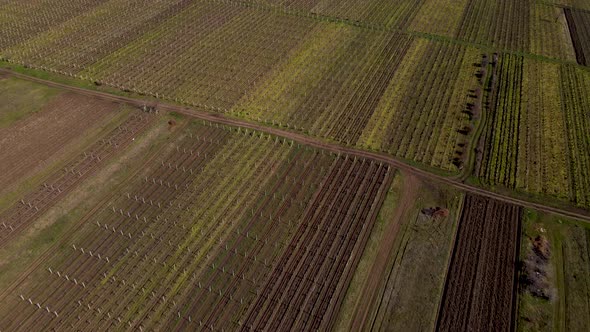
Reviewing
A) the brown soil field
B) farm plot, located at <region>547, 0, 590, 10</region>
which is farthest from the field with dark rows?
farm plot, located at <region>547, 0, 590, 10</region>

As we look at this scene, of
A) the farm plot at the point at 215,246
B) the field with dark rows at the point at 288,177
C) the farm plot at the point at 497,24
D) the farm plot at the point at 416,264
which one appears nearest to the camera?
the farm plot at the point at 215,246

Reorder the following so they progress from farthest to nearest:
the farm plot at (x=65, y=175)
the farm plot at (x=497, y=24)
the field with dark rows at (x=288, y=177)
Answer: the farm plot at (x=497, y=24) < the farm plot at (x=65, y=175) < the field with dark rows at (x=288, y=177)

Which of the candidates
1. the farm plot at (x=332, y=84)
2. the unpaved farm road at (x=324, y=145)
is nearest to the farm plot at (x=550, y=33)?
the farm plot at (x=332, y=84)

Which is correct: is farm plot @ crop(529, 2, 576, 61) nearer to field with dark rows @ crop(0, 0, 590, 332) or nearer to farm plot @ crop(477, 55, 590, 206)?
field with dark rows @ crop(0, 0, 590, 332)

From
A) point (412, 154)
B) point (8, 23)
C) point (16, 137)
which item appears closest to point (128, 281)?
point (16, 137)

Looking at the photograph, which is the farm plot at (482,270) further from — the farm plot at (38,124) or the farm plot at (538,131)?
the farm plot at (38,124)

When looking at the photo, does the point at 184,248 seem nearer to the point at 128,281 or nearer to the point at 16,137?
the point at 128,281

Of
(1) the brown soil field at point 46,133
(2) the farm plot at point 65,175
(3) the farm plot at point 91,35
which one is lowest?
(2) the farm plot at point 65,175
